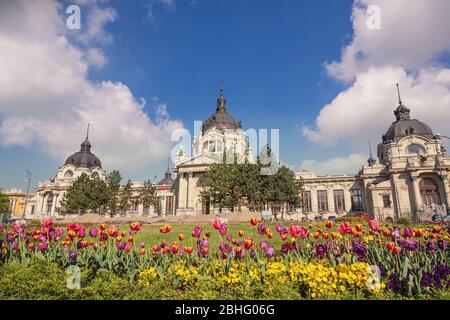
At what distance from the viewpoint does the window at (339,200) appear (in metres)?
48.9

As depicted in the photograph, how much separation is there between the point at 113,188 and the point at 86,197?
16.3 feet

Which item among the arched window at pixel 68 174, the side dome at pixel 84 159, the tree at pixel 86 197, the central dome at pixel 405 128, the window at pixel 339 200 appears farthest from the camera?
the side dome at pixel 84 159

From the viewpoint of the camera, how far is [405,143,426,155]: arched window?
1733 inches

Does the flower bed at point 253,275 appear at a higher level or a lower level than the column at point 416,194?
lower

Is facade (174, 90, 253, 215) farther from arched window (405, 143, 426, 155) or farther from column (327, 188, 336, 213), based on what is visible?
arched window (405, 143, 426, 155)

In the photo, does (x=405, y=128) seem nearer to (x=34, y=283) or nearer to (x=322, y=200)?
(x=322, y=200)

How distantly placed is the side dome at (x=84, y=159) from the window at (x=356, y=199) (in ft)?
197

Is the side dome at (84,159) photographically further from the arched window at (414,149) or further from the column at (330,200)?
the arched window at (414,149)

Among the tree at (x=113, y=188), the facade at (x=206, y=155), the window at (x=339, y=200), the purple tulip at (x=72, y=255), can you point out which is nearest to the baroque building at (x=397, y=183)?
the window at (x=339, y=200)

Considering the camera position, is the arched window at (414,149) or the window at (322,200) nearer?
the arched window at (414,149)

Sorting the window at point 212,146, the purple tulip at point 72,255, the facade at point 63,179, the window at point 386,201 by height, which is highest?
the window at point 212,146

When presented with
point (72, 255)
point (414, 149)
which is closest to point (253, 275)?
point (72, 255)

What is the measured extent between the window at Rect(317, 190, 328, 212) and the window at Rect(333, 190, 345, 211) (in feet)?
5.23
